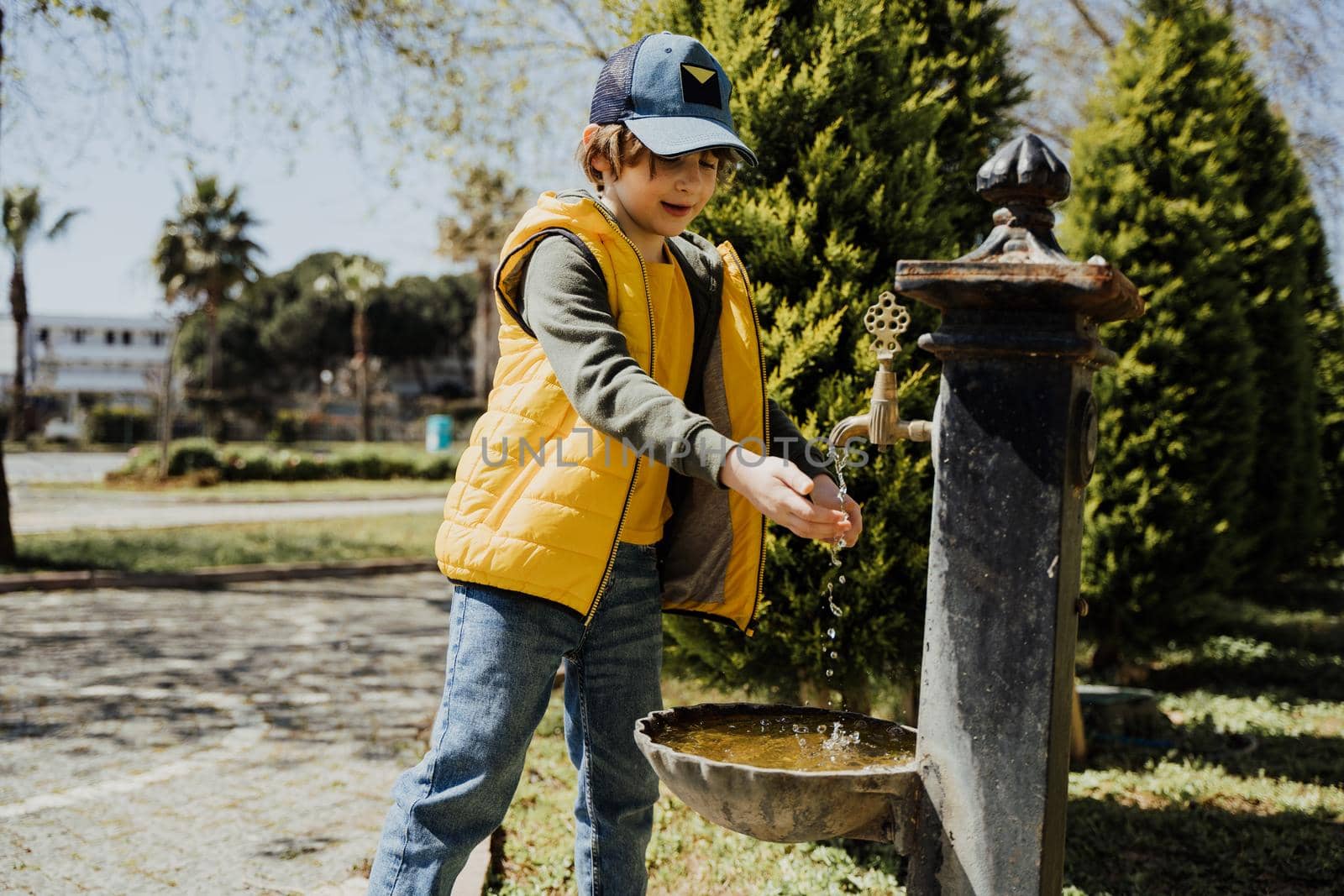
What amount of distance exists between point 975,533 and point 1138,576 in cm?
482

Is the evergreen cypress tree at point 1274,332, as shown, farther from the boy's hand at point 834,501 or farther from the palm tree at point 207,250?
the palm tree at point 207,250

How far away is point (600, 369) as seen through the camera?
1.77 m

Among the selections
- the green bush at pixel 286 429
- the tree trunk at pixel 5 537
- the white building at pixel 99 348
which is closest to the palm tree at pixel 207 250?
the green bush at pixel 286 429

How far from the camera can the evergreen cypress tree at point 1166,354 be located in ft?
20.1

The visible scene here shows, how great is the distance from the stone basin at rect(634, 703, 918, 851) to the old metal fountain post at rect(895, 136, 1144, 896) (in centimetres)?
5

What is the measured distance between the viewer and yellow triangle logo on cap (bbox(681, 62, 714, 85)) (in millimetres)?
2023

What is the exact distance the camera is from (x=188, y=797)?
156 inches

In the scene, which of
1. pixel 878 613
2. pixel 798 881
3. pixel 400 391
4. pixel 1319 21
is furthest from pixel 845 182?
pixel 400 391

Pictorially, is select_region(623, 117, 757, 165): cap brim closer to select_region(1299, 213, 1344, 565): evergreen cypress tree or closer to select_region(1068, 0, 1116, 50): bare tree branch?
select_region(1068, 0, 1116, 50): bare tree branch

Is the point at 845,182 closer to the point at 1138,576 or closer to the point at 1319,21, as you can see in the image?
the point at 1138,576

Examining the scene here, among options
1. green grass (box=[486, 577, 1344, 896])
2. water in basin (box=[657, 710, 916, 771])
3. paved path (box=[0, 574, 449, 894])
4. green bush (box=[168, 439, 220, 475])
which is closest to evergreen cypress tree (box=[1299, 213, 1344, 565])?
green grass (box=[486, 577, 1344, 896])

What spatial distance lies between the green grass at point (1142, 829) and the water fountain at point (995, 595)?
1457 millimetres

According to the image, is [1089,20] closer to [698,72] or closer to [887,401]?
[698,72]

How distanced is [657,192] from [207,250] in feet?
136
